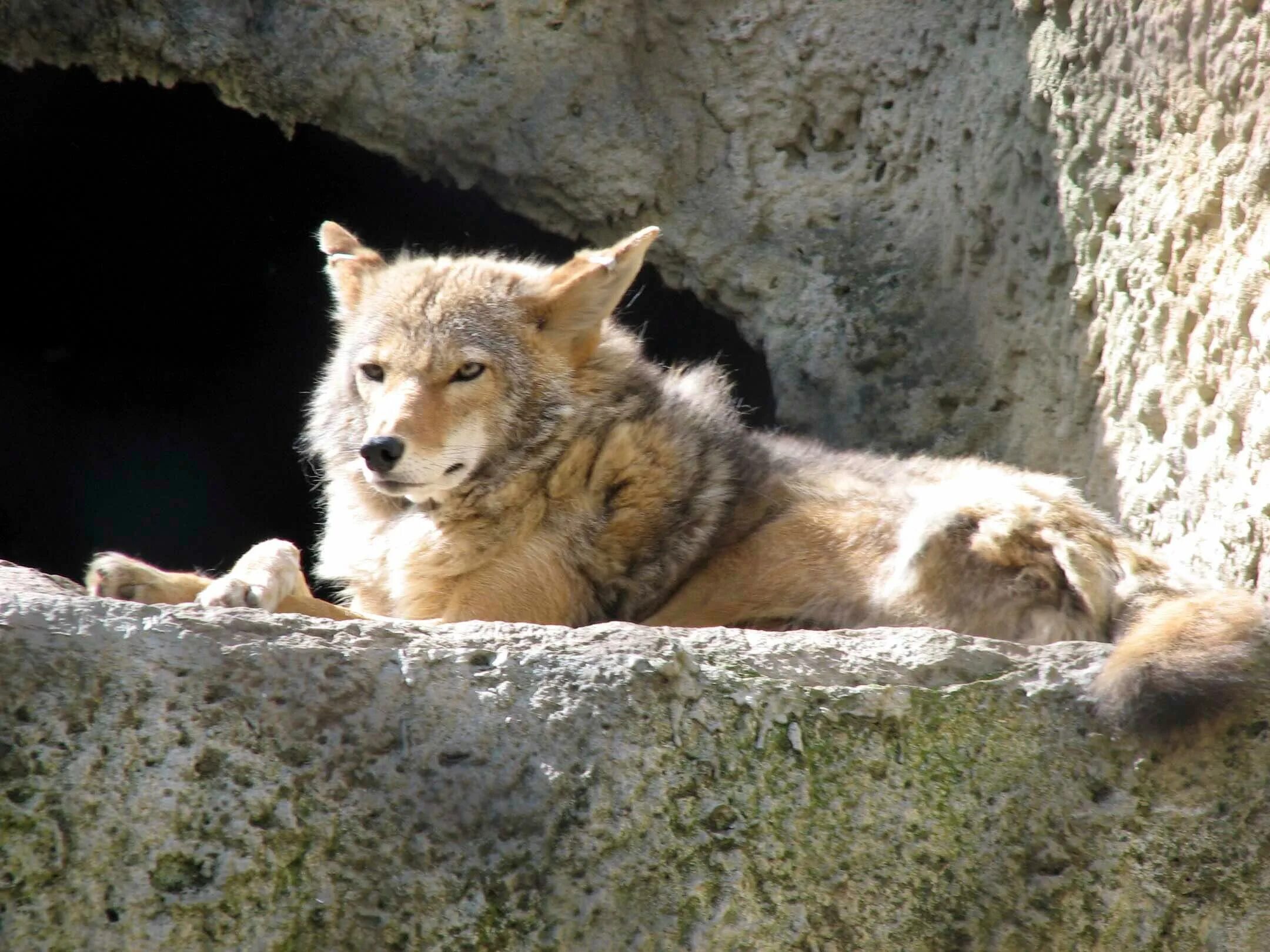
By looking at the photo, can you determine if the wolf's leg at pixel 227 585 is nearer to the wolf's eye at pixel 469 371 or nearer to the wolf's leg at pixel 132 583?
the wolf's leg at pixel 132 583

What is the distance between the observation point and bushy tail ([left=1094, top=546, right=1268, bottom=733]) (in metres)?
3.16

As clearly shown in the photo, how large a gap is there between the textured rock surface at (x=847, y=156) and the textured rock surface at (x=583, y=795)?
196 centimetres

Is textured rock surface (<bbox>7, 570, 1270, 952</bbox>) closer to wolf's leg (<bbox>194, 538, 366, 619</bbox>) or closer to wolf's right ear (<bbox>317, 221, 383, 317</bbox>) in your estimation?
wolf's leg (<bbox>194, 538, 366, 619</bbox>)

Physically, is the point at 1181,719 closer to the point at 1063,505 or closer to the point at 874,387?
the point at 1063,505

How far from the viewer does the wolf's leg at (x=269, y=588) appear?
145 inches

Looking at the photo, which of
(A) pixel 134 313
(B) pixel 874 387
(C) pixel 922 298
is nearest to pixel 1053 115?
(C) pixel 922 298

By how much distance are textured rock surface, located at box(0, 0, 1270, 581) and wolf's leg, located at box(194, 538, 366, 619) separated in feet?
9.58

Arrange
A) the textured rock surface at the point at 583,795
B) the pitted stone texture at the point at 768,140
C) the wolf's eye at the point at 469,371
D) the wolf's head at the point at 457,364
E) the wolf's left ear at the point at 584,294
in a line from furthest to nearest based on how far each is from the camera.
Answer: the pitted stone texture at the point at 768,140
the wolf's left ear at the point at 584,294
the wolf's eye at the point at 469,371
the wolf's head at the point at 457,364
the textured rock surface at the point at 583,795

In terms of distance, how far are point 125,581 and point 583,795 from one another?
1.53 m

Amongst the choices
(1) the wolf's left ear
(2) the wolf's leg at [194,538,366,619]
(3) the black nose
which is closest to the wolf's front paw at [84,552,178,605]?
(2) the wolf's leg at [194,538,366,619]

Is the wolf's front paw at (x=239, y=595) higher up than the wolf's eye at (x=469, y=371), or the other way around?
the wolf's eye at (x=469, y=371)

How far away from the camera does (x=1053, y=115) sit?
571 centimetres

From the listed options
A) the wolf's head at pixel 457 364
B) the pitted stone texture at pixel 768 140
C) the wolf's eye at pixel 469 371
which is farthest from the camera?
the pitted stone texture at pixel 768 140

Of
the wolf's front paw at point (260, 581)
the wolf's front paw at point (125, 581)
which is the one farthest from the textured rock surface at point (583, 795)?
the wolf's front paw at point (260, 581)
